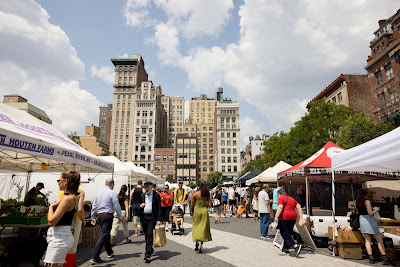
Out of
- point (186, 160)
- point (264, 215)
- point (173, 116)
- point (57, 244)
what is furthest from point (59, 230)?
point (173, 116)

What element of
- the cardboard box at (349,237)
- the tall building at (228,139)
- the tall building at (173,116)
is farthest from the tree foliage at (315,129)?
the tall building at (173,116)

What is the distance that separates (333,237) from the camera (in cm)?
715

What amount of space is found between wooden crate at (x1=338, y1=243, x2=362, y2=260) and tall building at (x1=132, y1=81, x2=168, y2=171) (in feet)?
327

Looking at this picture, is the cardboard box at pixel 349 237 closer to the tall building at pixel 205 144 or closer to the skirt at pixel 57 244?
the skirt at pixel 57 244

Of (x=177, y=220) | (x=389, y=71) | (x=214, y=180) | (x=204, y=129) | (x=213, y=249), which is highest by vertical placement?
(x=204, y=129)

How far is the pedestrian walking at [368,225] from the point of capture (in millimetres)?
6294

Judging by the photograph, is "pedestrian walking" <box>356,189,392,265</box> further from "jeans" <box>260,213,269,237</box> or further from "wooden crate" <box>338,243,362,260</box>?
"jeans" <box>260,213,269,237</box>

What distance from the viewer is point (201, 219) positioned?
715 cm

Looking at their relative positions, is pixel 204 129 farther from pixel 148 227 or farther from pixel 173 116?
pixel 148 227

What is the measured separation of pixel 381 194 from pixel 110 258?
1802cm

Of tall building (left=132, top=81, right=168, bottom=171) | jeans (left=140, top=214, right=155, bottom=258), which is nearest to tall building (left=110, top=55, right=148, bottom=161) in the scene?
tall building (left=132, top=81, right=168, bottom=171)

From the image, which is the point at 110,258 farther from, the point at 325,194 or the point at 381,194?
the point at 381,194

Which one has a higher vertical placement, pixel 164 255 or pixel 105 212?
pixel 105 212

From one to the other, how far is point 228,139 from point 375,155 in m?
105
